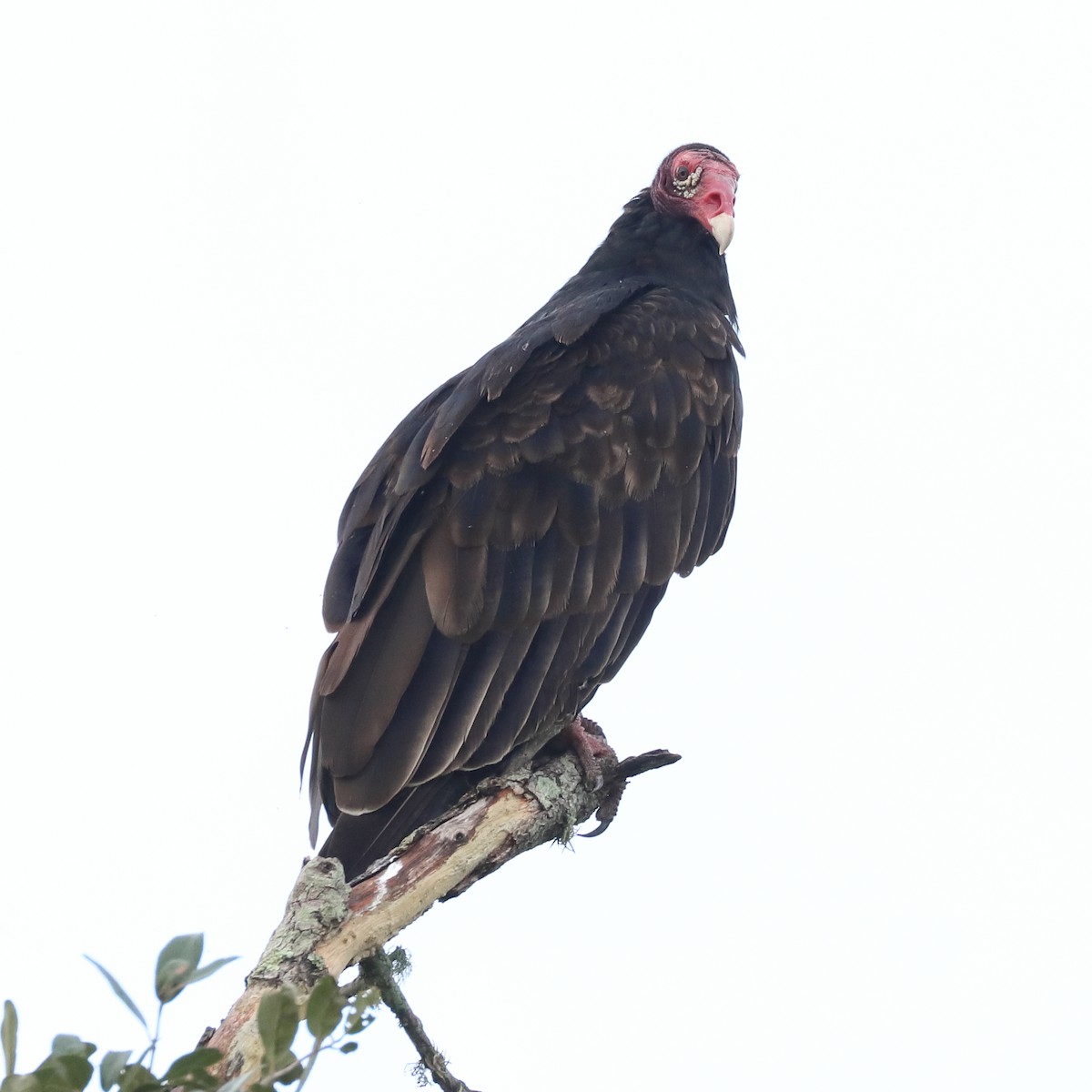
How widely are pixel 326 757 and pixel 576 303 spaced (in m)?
1.92

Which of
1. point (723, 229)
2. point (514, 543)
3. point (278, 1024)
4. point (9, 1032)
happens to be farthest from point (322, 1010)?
point (723, 229)

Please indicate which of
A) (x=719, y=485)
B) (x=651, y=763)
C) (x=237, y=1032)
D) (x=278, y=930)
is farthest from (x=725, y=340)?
(x=237, y=1032)

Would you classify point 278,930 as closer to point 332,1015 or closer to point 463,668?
point 332,1015

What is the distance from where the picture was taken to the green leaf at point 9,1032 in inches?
84.5

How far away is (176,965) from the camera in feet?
7.57

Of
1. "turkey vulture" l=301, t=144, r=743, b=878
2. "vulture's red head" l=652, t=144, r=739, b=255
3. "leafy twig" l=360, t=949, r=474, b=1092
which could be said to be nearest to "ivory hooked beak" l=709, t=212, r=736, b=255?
"vulture's red head" l=652, t=144, r=739, b=255

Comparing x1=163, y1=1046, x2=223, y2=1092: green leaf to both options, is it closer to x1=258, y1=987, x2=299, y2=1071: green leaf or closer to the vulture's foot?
x1=258, y1=987, x2=299, y2=1071: green leaf

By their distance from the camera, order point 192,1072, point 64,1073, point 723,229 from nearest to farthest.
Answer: point 64,1073
point 192,1072
point 723,229

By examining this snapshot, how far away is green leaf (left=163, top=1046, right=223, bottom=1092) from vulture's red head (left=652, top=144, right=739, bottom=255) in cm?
426

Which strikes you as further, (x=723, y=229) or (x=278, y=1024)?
(x=723, y=229)

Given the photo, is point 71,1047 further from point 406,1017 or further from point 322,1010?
point 406,1017

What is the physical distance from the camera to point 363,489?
4992mm

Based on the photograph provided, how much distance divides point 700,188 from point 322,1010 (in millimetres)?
4510

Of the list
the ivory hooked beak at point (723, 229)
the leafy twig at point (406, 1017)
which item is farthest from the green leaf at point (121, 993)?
Answer: the ivory hooked beak at point (723, 229)
